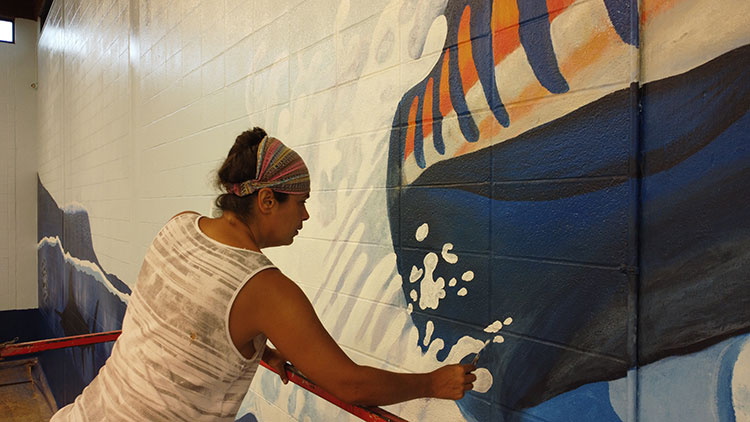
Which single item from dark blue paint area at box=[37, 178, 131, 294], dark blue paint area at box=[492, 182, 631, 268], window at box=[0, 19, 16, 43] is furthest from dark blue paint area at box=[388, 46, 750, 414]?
window at box=[0, 19, 16, 43]

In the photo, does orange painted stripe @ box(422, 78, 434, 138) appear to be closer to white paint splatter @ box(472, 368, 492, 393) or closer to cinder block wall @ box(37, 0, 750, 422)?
cinder block wall @ box(37, 0, 750, 422)

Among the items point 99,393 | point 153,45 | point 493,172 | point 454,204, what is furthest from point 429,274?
point 153,45

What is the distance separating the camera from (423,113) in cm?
163

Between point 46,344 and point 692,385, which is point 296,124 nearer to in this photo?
point 46,344

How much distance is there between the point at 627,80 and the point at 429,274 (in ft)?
2.49

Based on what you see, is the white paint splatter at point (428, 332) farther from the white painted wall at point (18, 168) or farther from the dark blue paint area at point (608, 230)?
the white painted wall at point (18, 168)

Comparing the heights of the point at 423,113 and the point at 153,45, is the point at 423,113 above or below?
below

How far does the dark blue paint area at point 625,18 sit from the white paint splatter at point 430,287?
2.47 ft

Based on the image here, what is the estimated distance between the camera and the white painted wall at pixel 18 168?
29.8 ft

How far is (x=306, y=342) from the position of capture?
115cm

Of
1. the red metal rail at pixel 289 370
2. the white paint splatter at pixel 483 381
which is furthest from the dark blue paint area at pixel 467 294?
the red metal rail at pixel 289 370

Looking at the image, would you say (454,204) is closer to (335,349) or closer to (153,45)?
(335,349)

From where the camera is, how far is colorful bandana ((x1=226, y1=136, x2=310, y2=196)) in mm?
1296

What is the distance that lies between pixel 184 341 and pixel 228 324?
10cm
